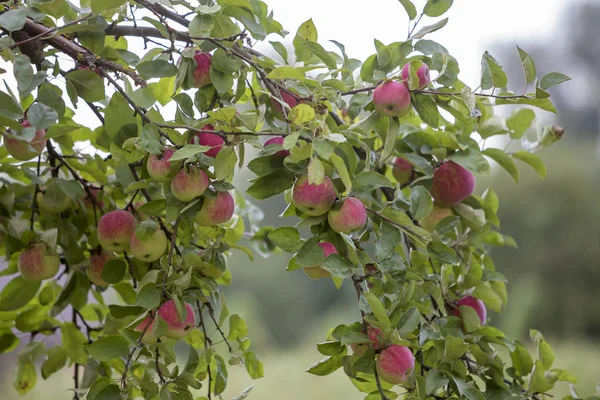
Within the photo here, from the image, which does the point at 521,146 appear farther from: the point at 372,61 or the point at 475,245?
the point at 372,61

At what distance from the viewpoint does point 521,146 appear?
29.8 inches

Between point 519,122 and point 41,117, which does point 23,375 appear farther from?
point 519,122

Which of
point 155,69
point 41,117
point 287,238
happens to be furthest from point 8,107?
point 287,238

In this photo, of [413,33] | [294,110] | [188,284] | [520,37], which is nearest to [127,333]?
[188,284]

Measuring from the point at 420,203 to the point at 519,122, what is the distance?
234mm

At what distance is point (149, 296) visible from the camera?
50cm

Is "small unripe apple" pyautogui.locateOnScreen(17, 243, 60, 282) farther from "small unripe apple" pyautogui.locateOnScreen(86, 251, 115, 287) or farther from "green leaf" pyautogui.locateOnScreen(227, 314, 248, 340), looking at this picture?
"green leaf" pyautogui.locateOnScreen(227, 314, 248, 340)

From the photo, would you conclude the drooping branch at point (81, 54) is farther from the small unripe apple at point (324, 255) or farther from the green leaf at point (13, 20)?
the small unripe apple at point (324, 255)

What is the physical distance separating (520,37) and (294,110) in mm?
4280

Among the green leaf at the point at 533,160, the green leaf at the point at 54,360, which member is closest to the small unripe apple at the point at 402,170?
the green leaf at the point at 533,160

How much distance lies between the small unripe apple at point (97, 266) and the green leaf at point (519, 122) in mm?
470

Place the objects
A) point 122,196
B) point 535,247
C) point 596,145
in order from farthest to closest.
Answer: point 596,145 < point 535,247 < point 122,196

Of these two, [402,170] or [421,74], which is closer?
[421,74]

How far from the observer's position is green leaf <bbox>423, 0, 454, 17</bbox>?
558mm
